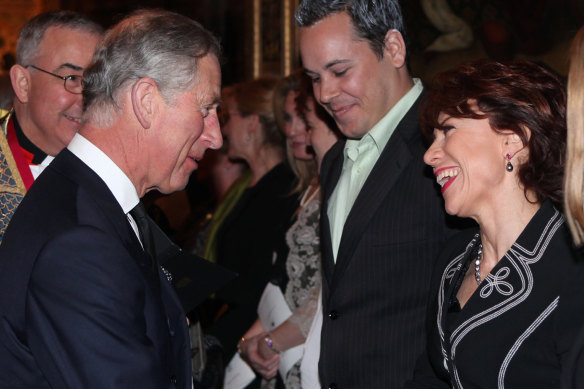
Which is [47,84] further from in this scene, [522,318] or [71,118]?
[522,318]

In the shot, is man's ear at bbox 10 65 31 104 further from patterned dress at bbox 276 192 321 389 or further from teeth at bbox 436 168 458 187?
teeth at bbox 436 168 458 187

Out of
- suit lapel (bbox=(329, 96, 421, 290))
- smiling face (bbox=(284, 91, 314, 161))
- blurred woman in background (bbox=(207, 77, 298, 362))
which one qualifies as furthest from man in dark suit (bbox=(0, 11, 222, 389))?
smiling face (bbox=(284, 91, 314, 161))

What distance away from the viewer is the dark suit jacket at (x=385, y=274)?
226cm

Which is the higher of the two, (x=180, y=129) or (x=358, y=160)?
(x=180, y=129)

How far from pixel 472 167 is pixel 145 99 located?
894 millimetres

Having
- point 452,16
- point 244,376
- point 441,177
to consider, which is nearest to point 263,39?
point 452,16

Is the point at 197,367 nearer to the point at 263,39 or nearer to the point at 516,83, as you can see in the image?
the point at 516,83

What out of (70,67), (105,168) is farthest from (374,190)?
(70,67)

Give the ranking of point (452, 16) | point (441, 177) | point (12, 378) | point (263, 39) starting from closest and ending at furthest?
point (12, 378), point (441, 177), point (452, 16), point (263, 39)

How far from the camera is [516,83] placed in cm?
193

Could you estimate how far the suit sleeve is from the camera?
146 cm

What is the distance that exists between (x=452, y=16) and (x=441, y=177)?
2714mm

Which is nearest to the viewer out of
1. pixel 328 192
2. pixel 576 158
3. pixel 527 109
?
pixel 576 158

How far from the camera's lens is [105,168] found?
66.2 inches
